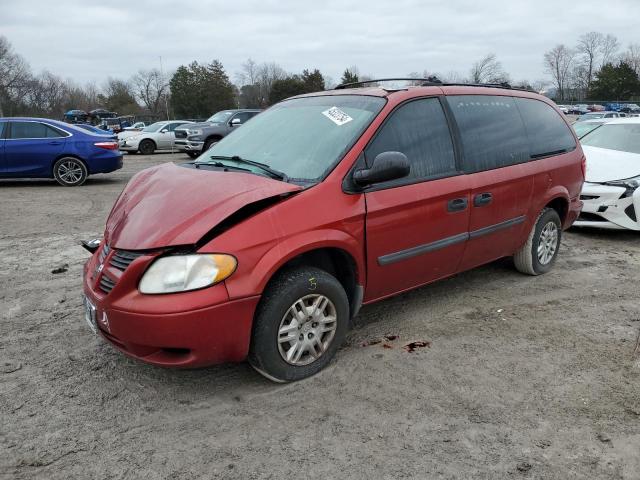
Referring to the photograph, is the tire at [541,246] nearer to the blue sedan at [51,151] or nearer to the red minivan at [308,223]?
the red minivan at [308,223]

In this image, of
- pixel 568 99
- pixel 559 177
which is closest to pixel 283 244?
pixel 559 177

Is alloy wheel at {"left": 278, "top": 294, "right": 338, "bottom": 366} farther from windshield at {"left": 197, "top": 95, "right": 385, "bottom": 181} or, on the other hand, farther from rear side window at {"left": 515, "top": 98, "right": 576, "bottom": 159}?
rear side window at {"left": 515, "top": 98, "right": 576, "bottom": 159}

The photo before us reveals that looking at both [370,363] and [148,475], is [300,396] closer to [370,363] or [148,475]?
[370,363]

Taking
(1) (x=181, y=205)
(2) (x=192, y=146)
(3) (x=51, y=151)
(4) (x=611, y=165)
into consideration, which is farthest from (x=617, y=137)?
(2) (x=192, y=146)

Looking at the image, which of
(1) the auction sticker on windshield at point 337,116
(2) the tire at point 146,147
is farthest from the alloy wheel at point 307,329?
(2) the tire at point 146,147

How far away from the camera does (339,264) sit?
3.39 m

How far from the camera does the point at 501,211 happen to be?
4.26m

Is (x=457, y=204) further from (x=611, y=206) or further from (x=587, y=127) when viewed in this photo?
(x=587, y=127)

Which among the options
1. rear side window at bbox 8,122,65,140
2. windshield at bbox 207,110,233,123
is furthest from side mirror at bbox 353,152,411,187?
windshield at bbox 207,110,233,123

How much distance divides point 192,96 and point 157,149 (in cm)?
4642

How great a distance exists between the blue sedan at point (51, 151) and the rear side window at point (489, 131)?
9175mm

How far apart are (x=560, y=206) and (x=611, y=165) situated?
251 centimetres

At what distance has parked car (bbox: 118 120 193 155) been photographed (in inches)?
831

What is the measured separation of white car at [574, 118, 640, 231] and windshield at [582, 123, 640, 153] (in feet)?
0.04
